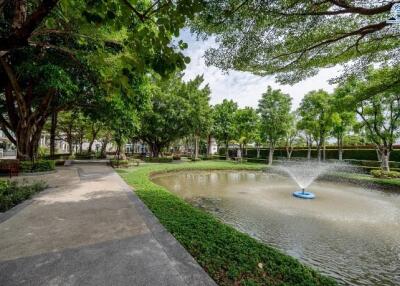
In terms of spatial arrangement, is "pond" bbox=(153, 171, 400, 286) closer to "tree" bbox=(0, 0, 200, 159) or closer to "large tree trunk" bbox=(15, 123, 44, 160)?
"tree" bbox=(0, 0, 200, 159)

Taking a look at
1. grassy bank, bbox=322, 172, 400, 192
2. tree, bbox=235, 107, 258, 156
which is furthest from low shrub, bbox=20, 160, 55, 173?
tree, bbox=235, 107, 258, 156

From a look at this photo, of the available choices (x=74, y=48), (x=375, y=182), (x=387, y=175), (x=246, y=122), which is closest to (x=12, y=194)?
(x=74, y=48)

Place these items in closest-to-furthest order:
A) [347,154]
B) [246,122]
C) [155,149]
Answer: [347,154], [155,149], [246,122]

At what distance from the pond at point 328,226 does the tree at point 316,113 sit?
1465 centimetres

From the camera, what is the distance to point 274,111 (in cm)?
2912

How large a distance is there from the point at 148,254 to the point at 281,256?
7.86 feet

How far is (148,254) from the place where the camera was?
3.79 metres

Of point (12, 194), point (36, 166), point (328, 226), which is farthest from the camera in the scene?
point (36, 166)

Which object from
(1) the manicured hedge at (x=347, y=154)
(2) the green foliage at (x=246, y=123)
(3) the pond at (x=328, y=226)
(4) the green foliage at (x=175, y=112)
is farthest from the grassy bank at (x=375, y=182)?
(2) the green foliage at (x=246, y=123)

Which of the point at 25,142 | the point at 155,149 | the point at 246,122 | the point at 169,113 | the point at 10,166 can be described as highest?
the point at 246,122

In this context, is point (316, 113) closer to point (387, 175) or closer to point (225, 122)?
point (387, 175)

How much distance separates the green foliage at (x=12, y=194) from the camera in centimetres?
651

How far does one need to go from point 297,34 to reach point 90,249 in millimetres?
6559

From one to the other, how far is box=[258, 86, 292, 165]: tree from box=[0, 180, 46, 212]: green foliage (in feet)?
85.4
